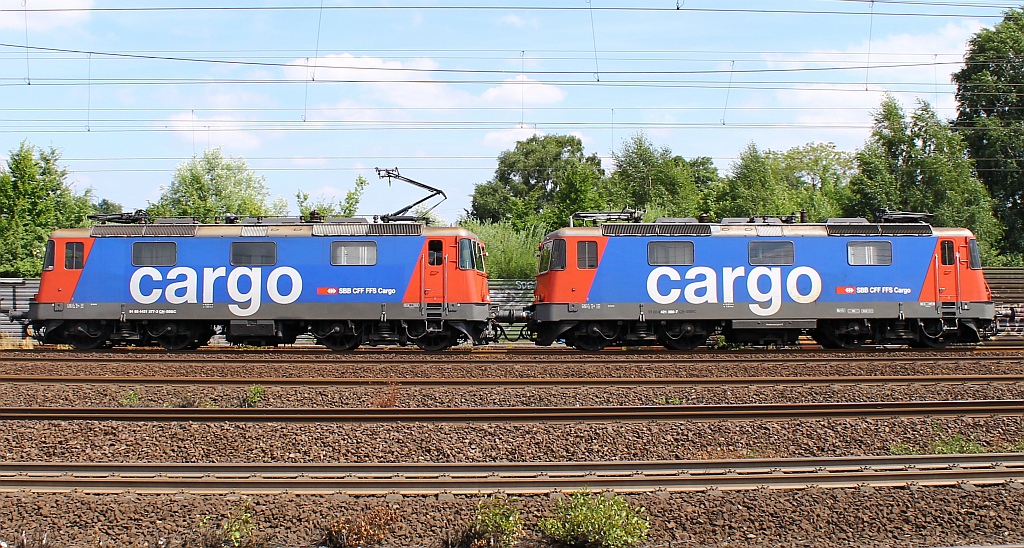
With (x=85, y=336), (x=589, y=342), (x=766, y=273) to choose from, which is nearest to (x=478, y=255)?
(x=589, y=342)

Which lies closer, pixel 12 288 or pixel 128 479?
pixel 128 479

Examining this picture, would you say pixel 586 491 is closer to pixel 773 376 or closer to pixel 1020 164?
pixel 773 376

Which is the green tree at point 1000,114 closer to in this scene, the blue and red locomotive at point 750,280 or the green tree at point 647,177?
the green tree at point 647,177

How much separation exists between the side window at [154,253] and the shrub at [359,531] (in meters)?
14.7

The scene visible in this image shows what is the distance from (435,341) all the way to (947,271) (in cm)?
1311

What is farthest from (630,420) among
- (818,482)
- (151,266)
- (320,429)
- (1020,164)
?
(1020,164)

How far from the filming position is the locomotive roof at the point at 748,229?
19828 millimetres

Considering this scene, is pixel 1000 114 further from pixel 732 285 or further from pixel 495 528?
pixel 495 528

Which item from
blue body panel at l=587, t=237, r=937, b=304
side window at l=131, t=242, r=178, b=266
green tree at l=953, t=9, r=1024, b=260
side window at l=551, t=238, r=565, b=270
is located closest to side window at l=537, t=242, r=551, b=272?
side window at l=551, t=238, r=565, b=270

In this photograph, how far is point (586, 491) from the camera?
7.22 metres

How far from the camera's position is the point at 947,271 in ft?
66.2

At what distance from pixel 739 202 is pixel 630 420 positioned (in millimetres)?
34028

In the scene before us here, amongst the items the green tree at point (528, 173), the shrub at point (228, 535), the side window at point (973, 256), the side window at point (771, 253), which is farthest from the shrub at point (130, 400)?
the green tree at point (528, 173)

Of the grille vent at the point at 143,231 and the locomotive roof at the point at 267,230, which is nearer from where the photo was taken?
the locomotive roof at the point at 267,230
